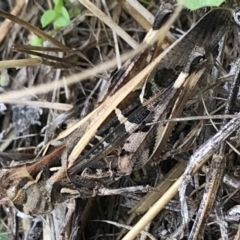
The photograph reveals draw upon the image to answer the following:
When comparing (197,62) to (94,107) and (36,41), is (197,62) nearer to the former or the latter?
(94,107)

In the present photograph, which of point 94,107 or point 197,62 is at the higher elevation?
point 197,62

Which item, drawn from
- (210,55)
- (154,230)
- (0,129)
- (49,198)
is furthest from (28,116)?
(210,55)

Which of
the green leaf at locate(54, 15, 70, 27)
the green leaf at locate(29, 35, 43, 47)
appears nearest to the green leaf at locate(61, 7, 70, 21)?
the green leaf at locate(54, 15, 70, 27)

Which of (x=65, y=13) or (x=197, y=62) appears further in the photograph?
(x=65, y=13)

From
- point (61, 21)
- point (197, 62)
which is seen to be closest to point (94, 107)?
point (61, 21)

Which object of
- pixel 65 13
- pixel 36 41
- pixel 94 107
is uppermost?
pixel 65 13

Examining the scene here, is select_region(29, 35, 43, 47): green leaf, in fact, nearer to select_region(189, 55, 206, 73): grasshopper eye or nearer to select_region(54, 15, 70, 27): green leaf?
select_region(54, 15, 70, 27): green leaf

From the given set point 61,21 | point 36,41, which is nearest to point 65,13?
point 61,21

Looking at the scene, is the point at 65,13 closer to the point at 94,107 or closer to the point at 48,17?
the point at 48,17
